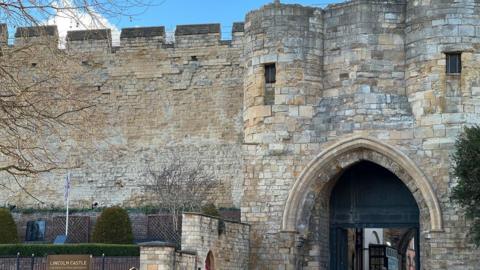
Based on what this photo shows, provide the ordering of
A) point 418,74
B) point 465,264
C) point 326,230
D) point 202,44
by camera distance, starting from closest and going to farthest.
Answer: point 465,264 → point 418,74 → point 326,230 → point 202,44

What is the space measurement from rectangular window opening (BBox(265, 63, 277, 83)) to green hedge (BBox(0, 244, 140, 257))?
15.4ft

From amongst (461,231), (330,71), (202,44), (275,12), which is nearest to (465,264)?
(461,231)

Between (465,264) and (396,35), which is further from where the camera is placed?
(396,35)

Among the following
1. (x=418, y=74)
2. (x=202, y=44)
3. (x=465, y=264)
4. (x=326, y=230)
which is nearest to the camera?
(x=465, y=264)

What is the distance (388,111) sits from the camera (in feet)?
64.3

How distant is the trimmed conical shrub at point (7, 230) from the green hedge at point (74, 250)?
13.2 feet

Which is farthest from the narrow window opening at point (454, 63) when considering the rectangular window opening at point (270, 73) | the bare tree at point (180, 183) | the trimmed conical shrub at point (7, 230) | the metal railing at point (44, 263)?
the trimmed conical shrub at point (7, 230)

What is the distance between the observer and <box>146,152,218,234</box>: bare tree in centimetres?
2672

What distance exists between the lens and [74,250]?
19.5 meters

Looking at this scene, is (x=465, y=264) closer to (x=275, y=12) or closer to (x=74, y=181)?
(x=275, y=12)

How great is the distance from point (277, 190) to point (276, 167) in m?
0.50

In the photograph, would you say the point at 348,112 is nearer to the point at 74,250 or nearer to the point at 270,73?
the point at 270,73

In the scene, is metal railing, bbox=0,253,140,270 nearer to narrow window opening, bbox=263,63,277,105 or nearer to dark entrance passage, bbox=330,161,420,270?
narrow window opening, bbox=263,63,277,105

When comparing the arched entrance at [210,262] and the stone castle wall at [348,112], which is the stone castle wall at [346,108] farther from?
the arched entrance at [210,262]
